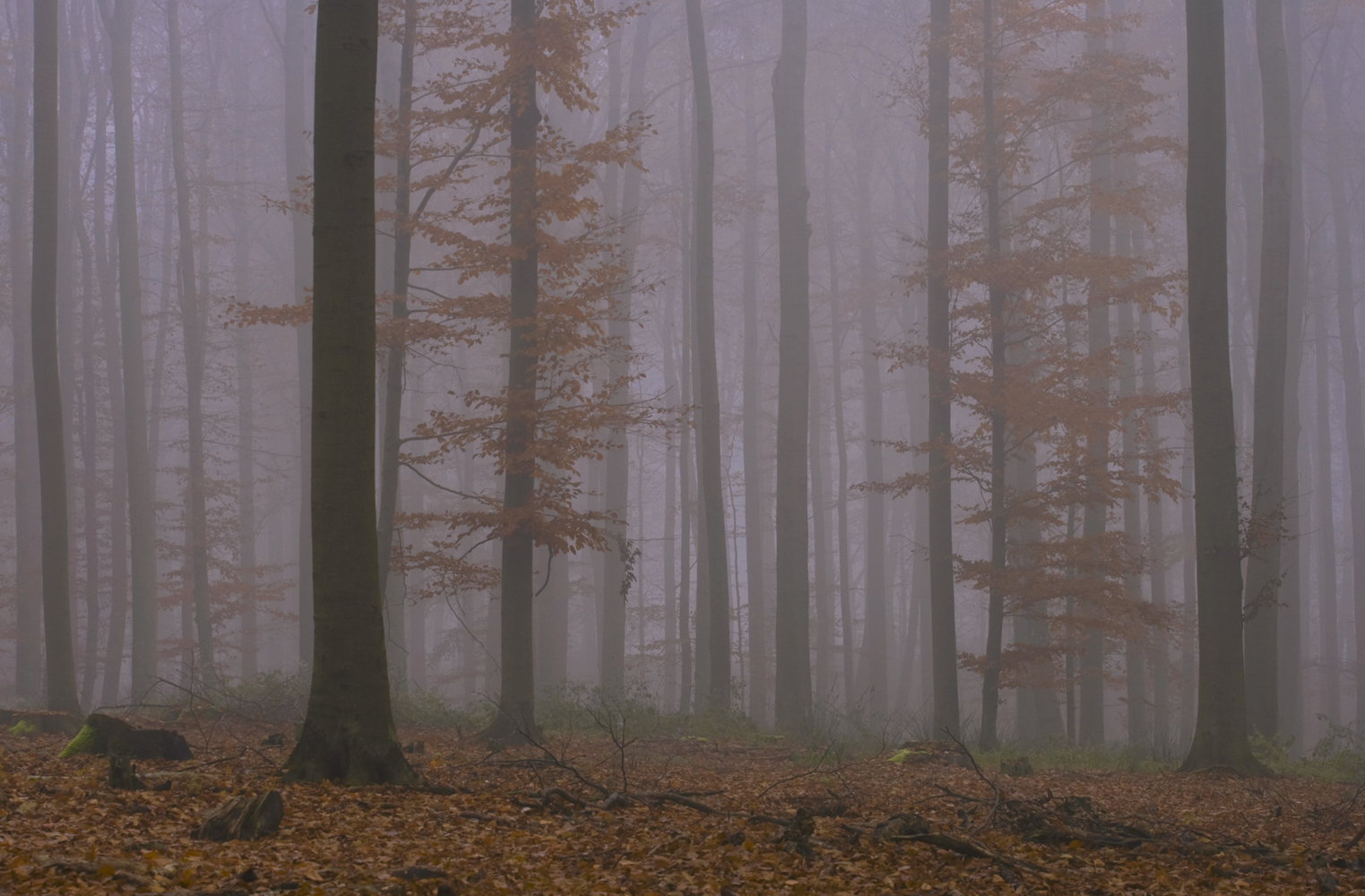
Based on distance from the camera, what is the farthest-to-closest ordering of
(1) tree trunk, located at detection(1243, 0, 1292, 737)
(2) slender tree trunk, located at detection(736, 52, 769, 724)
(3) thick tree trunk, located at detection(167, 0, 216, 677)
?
(2) slender tree trunk, located at detection(736, 52, 769, 724)
(3) thick tree trunk, located at detection(167, 0, 216, 677)
(1) tree trunk, located at detection(1243, 0, 1292, 737)

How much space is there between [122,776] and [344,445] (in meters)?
2.27

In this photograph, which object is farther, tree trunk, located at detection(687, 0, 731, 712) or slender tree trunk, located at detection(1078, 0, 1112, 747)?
tree trunk, located at detection(687, 0, 731, 712)

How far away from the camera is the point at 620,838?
511 centimetres

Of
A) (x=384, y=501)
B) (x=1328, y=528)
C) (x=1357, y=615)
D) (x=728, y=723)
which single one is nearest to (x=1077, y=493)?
(x=728, y=723)

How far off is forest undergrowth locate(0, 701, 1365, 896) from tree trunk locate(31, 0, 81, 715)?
4.36m

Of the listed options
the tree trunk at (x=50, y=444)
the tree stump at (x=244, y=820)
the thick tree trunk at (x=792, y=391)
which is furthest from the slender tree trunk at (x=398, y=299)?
the tree stump at (x=244, y=820)

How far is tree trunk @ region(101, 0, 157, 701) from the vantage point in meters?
19.2

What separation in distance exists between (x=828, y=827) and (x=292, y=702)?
9361mm

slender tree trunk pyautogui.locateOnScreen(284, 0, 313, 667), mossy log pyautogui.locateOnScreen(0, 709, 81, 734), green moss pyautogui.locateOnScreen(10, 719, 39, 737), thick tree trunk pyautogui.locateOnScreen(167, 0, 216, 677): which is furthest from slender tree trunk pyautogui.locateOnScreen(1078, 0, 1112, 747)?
thick tree trunk pyautogui.locateOnScreen(167, 0, 216, 677)

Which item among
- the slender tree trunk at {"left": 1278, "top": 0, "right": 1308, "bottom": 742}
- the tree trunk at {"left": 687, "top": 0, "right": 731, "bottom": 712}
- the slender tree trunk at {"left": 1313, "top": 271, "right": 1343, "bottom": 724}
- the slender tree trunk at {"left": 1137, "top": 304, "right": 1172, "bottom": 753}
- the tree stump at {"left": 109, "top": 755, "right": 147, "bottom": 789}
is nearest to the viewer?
the tree stump at {"left": 109, "top": 755, "right": 147, "bottom": 789}

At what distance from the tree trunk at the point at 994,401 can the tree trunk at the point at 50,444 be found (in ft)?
36.6

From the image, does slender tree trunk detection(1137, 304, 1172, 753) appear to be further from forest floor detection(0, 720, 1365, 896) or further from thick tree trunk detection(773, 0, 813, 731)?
forest floor detection(0, 720, 1365, 896)

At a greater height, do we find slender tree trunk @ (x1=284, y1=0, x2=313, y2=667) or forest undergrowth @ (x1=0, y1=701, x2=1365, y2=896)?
slender tree trunk @ (x1=284, y1=0, x2=313, y2=667)

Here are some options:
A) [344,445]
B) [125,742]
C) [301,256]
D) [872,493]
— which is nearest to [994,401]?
[344,445]
